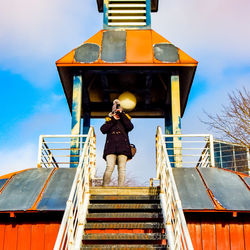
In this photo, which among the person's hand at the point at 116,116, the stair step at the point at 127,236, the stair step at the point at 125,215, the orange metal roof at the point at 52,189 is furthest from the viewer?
the person's hand at the point at 116,116

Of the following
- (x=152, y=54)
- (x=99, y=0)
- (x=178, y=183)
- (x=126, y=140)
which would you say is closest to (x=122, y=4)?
(x=99, y=0)

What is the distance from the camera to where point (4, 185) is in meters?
8.01

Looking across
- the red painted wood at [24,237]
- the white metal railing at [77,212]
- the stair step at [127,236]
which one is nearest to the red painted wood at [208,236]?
the stair step at [127,236]

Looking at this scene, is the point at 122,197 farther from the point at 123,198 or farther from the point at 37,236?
the point at 37,236

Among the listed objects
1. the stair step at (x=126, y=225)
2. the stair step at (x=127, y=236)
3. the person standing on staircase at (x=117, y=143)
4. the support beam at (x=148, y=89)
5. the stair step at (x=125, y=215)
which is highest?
the support beam at (x=148, y=89)

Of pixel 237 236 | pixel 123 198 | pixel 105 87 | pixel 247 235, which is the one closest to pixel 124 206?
pixel 123 198

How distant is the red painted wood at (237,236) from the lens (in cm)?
771

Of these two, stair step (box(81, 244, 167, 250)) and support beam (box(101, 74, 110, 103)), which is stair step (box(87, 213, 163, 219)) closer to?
stair step (box(81, 244, 167, 250))

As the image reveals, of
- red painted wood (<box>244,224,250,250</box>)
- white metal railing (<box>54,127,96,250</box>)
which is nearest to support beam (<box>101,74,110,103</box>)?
white metal railing (<box>54,127,96,250</box>)

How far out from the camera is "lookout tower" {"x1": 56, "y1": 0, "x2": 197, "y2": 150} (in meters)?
10.3

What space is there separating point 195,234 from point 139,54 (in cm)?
497

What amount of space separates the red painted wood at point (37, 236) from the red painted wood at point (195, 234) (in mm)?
2796

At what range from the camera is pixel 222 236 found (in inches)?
304

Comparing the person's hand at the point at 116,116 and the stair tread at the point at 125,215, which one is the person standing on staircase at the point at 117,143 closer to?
the person's hand at the point at 116,116
